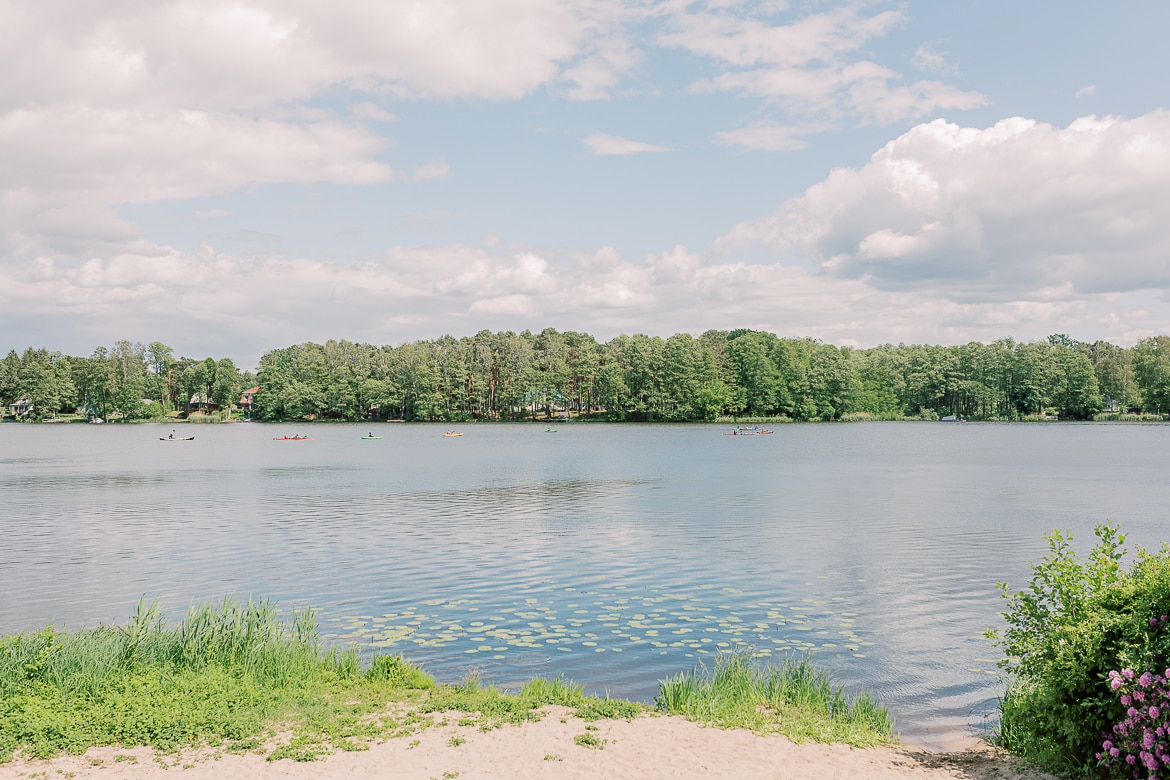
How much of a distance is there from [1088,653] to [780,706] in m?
A: 4.19

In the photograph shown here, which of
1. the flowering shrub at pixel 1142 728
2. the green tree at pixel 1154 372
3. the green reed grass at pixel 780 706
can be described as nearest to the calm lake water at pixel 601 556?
the green reed grass at pixel 780 706

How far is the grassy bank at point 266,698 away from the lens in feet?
30.5

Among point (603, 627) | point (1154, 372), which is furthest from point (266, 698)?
point (1154, 372)

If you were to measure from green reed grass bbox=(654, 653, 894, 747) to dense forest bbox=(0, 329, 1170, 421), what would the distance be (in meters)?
139

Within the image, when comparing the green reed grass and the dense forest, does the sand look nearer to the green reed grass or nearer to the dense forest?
the green reed grass

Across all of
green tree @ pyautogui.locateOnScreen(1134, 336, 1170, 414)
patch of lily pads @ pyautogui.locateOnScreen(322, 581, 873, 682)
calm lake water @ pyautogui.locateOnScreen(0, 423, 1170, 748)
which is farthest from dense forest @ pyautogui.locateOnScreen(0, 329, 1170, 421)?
patch of lily pads @ pyautogui.locateOnScreen(322, 581, 873, 682)

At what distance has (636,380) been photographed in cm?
15650

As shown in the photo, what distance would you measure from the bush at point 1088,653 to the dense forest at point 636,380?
14187 cm

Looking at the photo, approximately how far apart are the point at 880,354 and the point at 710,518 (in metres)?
162

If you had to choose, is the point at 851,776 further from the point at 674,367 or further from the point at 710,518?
the point at 674,367

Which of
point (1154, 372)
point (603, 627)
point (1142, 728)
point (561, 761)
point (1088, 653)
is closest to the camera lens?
point (1142, 728)

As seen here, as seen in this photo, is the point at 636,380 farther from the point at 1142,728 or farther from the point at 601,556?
the point at 1142,728

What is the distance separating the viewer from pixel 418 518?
3406cm

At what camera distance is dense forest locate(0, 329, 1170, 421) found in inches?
6078
